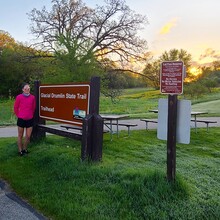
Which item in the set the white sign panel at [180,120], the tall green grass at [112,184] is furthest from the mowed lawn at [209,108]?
the white sign panel at [180,120]

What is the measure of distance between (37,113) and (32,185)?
3.69 m

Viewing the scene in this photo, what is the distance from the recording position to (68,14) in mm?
30750

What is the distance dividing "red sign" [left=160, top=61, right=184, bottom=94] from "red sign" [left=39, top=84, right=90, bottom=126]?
2248 millimetres

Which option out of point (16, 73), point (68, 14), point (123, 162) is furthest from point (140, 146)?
point (16, 73)

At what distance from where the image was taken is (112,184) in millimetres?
5082

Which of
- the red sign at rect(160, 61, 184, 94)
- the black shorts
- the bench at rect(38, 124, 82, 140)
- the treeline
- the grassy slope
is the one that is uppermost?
the treeline

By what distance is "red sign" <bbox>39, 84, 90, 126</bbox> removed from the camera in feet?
22.5

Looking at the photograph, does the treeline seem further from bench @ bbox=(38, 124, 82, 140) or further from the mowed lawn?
bench @ bbox=(38, 124, 82, 140)

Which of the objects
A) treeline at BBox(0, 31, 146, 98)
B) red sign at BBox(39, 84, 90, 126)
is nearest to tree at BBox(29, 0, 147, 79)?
treeline at BBox(0, 31, 146, 98)

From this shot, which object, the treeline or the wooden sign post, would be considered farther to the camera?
the treeline

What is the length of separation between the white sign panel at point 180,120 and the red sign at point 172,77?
Result: 224mm

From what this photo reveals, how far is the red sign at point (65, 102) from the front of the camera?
6859 mm

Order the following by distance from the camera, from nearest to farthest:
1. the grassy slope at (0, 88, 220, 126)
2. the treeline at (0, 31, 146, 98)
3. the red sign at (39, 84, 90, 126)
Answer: the red sign at (39, 84, 90, 126)
the grassy slope at (0, 88, 220, 126)
the treeline at (0, 31, 146, 98)

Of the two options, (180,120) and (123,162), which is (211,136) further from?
(180,120)
